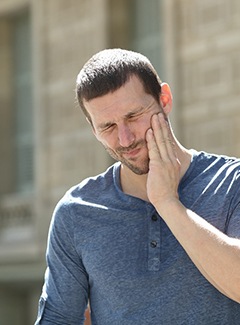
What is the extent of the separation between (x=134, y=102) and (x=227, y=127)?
8.83 m

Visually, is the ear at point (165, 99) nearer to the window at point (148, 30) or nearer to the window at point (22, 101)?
the window at point (148, 30)

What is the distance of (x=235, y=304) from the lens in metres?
3.32

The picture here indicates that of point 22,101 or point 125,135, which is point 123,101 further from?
point 22,101

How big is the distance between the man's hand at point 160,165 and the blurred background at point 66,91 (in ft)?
28.1

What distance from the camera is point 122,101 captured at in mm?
3377

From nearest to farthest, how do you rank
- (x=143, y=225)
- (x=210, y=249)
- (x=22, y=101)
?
(x=210, y=249) < (x=143, y=225) < (x=22, y=101)

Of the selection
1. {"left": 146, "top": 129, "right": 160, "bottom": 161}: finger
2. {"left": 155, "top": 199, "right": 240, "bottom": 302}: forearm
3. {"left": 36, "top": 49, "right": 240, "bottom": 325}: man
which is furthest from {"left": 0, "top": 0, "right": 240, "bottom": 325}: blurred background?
{"left": 155, "top": 199, "right": 240, "bottom": 302}: forearm

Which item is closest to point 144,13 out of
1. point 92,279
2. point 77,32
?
point 77,32

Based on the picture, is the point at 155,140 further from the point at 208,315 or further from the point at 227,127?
the point at 227,127

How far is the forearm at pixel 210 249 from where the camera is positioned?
3.16 metres

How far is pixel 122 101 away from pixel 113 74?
3.5 inches

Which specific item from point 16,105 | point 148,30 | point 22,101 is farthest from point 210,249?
point 16,105

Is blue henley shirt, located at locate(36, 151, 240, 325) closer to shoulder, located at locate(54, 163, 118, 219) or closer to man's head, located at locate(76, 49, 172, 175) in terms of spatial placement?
shoulder, located at locate(54, 163, 118, 219)

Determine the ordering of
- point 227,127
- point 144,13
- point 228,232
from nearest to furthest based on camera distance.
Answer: point 228,232
point 227,127
point 144,13
